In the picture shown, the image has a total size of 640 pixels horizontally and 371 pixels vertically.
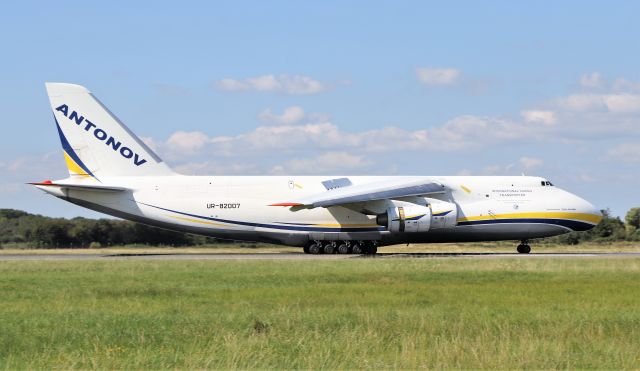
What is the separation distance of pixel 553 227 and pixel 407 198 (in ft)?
27.3

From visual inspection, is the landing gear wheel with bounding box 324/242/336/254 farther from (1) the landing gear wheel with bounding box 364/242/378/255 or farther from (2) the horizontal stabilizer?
(2) the horizontal stabilizer

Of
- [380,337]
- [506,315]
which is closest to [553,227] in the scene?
[506,315]

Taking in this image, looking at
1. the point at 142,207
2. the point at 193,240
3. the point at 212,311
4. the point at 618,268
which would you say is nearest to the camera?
the point at 212,311

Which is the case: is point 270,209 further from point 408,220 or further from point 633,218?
point 633,218

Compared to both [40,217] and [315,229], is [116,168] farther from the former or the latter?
[40,217]

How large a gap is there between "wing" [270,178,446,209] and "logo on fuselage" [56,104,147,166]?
7.97 meters

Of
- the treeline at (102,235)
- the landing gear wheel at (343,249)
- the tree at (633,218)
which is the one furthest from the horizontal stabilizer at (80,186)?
the tree at (633,218)

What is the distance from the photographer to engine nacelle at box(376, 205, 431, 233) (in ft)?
147

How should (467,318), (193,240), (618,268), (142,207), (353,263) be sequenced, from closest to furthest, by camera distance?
(467,318)
(618,268)
(353,263)
(142,207)
(193,240)

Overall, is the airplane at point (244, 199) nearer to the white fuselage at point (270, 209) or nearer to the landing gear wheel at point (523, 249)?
the white fuselage at point (270, 209)

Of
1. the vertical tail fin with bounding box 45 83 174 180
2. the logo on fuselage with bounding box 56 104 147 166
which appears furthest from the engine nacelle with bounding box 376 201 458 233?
the vertical tail fin with bounding box 45 83 174 180

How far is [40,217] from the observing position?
74.8 metres

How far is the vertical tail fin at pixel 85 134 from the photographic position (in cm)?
4634

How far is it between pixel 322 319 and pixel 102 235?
2262 inches
